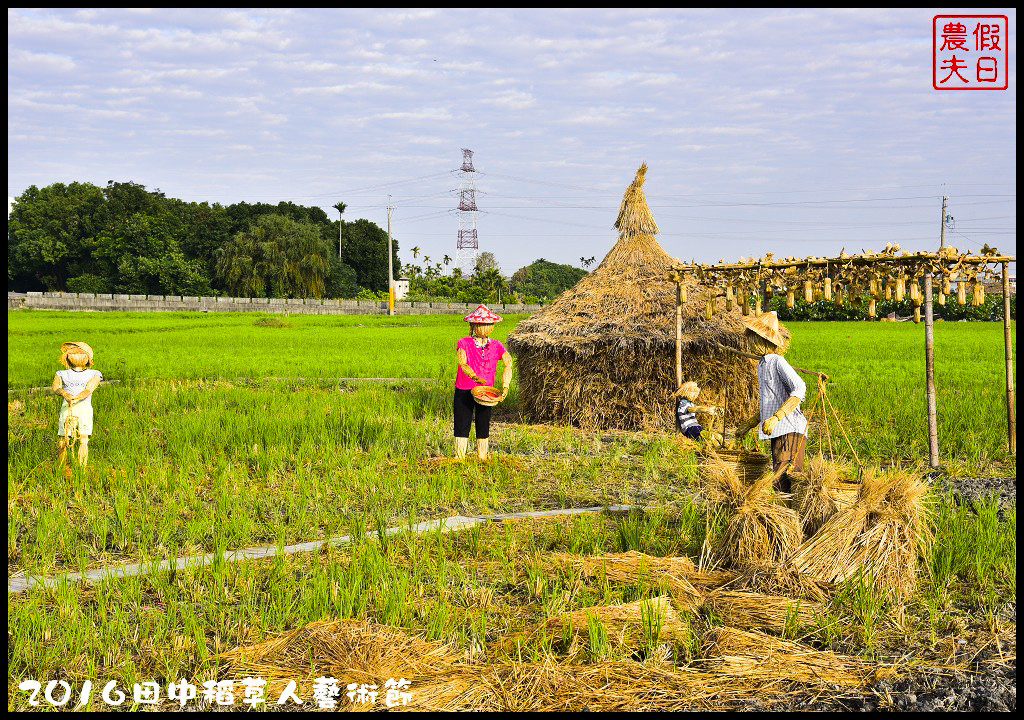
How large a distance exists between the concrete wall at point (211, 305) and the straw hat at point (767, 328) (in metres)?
32.2

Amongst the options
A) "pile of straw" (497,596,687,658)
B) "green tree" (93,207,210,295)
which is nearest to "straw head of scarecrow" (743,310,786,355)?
"pile of straw" (497,596,687,658)

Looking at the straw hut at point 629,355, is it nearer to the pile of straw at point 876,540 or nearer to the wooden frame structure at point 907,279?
the wooden frame structure at point 907,279

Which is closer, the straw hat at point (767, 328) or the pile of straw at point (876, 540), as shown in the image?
the pile of straw at point (876, 540)

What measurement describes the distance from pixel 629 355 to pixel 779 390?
14.3 feet

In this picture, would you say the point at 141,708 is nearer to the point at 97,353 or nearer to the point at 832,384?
the point at 832,384

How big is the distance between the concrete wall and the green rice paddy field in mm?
28268

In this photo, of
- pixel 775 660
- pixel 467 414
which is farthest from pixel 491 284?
pixel 775 660

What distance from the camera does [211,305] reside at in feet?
151

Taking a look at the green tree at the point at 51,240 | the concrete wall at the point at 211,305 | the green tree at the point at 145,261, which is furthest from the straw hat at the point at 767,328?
the green tree at the point at 51,240

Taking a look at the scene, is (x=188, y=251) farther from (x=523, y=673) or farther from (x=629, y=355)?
(x=523, y=673)

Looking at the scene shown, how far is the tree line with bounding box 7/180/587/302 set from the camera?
54.1m

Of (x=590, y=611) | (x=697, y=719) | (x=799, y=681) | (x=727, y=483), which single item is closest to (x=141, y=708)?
(x=590, y=611)

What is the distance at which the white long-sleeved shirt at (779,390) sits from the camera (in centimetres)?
561

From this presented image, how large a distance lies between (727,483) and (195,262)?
185 feet
